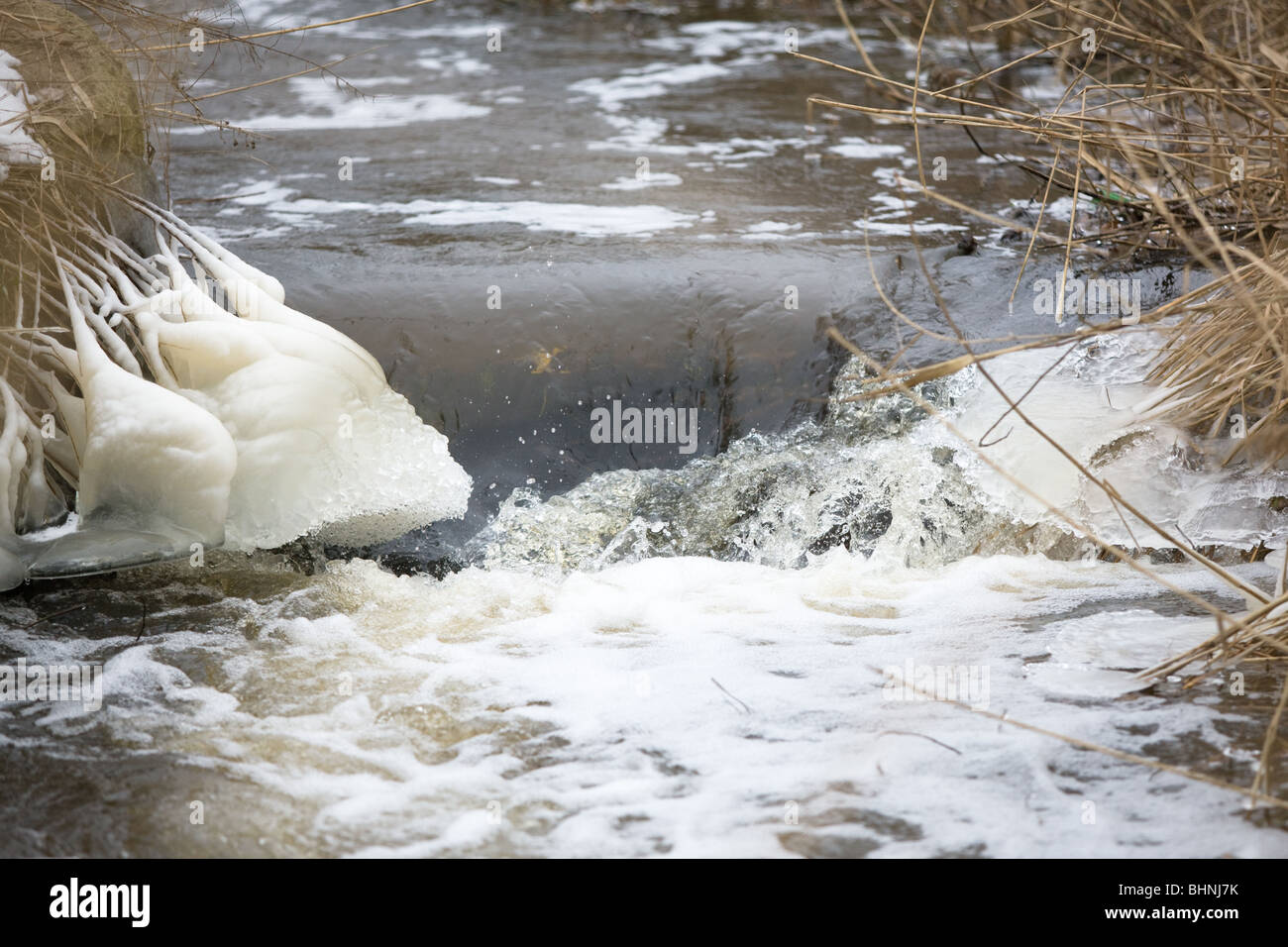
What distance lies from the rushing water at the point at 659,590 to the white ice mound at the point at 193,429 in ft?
0.52

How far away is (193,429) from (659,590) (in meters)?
1.38

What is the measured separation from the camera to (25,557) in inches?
127

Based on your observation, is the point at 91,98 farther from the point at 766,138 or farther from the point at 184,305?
the point at 766,138

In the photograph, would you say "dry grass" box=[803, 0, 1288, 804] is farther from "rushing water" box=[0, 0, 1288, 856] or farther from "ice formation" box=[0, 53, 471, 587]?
"ice formation" box=[0, 53, 471, 587]

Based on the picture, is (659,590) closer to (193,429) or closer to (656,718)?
(656,718)

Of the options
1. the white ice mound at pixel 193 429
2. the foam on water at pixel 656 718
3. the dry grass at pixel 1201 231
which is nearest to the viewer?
the foam on water at pixel 656 718

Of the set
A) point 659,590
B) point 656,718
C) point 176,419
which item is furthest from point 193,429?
point 656,718

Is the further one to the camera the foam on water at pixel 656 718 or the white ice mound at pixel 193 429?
the white ice mound at pixel 193 429

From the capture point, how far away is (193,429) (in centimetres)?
325

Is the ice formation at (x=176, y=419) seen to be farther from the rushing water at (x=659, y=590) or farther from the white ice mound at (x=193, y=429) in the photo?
the rushing water at (x=659, y=590)

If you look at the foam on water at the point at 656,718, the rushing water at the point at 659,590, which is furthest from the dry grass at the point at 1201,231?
the foam on water at the point at 656,718

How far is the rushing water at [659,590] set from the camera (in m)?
2.35
